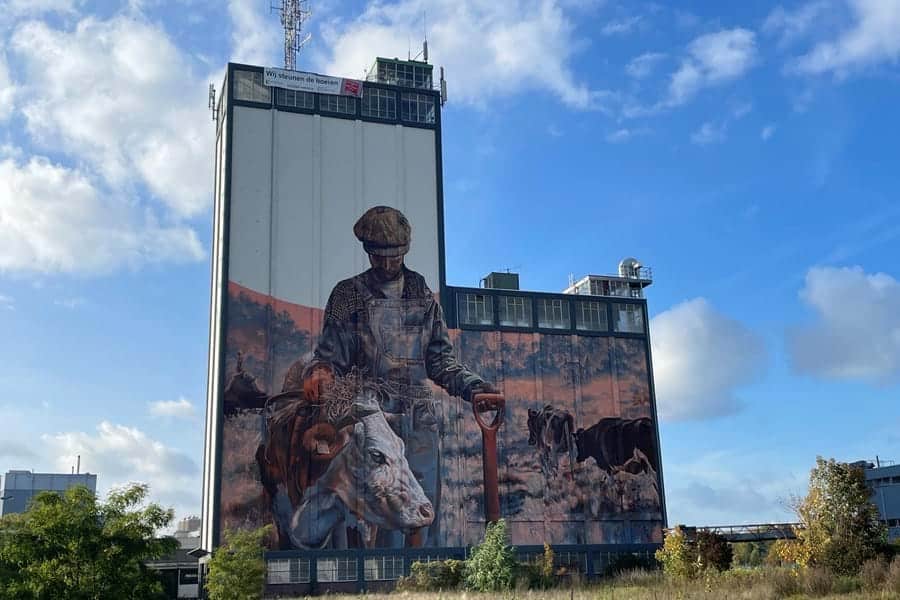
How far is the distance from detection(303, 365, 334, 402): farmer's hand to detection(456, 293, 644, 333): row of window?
14831 mm

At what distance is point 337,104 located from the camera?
9319cm

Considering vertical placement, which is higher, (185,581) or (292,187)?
(292,187)

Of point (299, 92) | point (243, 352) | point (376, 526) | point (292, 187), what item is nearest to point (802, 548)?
point (376, 526)

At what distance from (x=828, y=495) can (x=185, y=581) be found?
180 feet

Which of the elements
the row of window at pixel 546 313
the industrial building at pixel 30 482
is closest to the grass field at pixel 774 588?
the row of window at pixel 546 313

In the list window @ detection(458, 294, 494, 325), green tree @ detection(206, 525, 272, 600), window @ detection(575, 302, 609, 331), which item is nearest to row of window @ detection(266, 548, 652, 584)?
green tree @ detection(206, 525, 272, 600)

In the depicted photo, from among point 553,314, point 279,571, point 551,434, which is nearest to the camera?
point 279,571

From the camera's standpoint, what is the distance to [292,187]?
89.2 m

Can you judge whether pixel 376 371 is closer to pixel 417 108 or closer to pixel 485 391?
pixel 485 391

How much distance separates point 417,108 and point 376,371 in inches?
1104

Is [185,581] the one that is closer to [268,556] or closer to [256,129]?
[268,556]

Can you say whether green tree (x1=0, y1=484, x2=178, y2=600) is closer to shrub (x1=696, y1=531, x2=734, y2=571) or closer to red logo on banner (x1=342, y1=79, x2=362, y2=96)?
shrub (x1=696, y1=531, x2=734, y2=571)

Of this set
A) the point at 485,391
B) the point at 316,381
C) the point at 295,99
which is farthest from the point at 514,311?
the point at 295,99

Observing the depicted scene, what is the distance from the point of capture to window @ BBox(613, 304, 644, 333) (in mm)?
99562
